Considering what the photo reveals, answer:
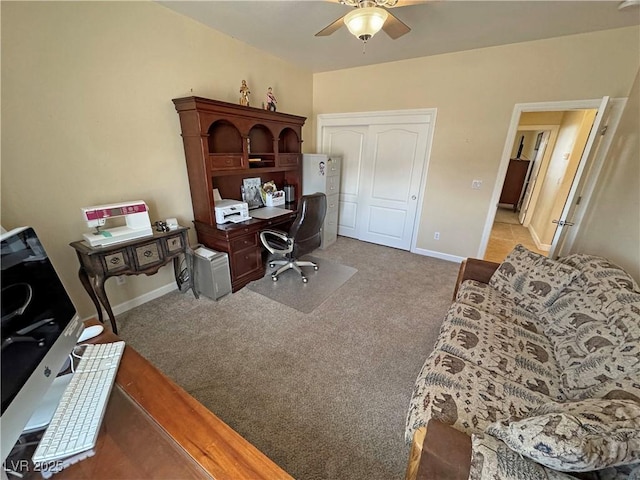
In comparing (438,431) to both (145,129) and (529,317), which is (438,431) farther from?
(145,129)

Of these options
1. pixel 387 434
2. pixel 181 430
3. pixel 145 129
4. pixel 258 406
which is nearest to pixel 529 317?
pixel 387 434

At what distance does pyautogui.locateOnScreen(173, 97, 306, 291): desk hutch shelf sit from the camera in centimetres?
243

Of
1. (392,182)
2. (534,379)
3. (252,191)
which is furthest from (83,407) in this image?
(392,182)

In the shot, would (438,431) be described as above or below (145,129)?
below

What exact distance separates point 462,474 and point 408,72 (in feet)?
13.1

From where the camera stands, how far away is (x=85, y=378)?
2.90ft

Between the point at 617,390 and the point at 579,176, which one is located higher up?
the point at 579,176

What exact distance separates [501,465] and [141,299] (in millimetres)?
2928

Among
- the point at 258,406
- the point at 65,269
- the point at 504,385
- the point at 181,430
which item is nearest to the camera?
the point at 181,430

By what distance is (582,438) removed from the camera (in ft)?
2.44

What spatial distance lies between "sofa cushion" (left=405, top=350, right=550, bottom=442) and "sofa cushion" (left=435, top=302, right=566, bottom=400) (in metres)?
0.07

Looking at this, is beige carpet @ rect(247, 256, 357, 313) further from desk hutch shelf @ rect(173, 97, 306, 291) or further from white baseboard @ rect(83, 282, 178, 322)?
white baseboard @ rect(83, 282, 178, 322)

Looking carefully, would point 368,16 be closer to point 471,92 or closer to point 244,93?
point 244,93

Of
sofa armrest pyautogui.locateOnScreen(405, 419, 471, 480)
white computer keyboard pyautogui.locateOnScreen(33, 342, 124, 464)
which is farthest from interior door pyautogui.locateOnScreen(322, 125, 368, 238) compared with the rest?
white computer keyboard pyautogui.locateOnScreen(33, 342, 124, 464)
